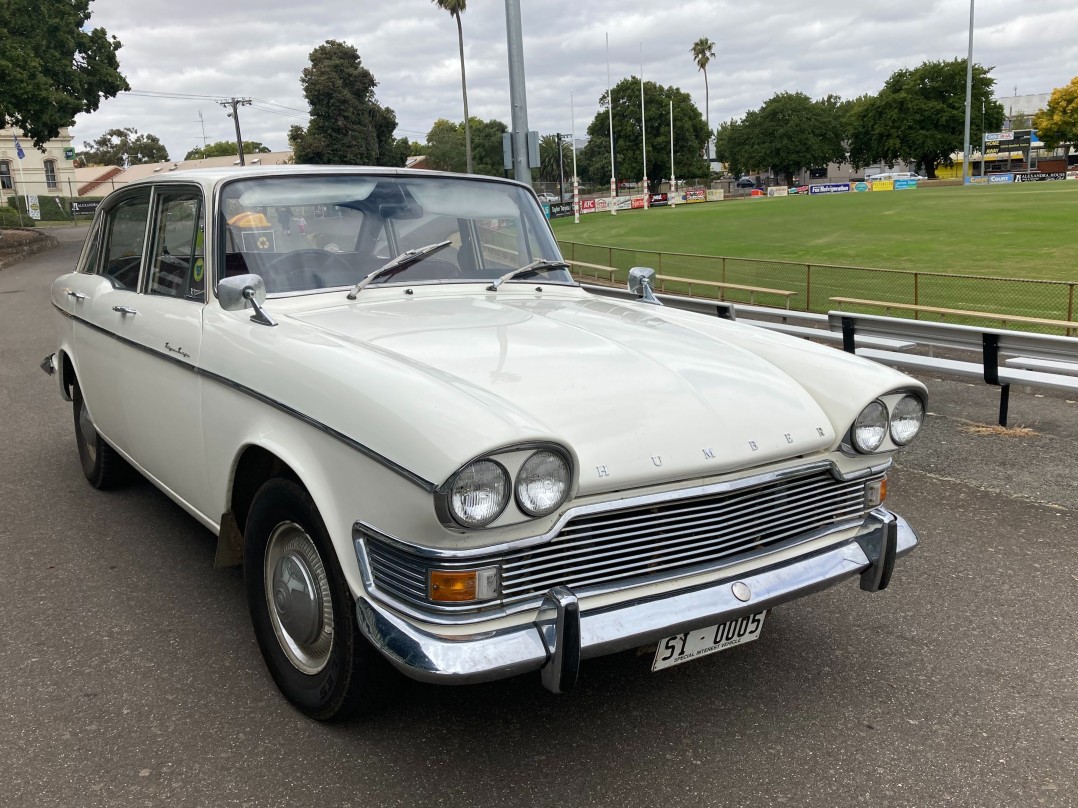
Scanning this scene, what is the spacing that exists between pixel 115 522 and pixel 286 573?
235 cm

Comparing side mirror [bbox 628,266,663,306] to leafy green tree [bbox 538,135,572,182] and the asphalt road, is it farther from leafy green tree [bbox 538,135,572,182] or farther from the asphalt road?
leafy green tree [bbox 538,135,572,182]

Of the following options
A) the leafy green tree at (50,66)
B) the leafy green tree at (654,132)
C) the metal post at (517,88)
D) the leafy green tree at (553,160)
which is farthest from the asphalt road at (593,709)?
the leafy green tree at (553,160)

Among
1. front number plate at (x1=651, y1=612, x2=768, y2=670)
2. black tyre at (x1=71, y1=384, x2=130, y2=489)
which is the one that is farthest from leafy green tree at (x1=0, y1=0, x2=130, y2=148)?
front number plate at (x1=651, y1=612, x2=768, y2=670)

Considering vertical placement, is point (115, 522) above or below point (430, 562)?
below

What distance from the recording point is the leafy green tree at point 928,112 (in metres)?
85.3

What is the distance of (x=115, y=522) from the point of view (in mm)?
4781

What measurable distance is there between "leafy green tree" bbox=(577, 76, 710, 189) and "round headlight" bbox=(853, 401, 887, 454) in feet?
299

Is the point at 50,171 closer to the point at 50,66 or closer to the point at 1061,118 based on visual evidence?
the point at 50,66

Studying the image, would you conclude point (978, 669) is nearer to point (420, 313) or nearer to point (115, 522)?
point (420, 313)

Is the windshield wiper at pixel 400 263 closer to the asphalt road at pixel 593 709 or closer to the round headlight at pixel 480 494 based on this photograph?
the asphalt road at pixel 593 709

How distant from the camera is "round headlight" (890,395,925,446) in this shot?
118 inches

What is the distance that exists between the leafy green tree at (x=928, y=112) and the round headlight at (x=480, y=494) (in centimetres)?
9402

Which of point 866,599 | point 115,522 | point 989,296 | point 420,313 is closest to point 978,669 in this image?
point 866,599

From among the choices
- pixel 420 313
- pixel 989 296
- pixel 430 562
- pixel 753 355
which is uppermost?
pixel 420 313
